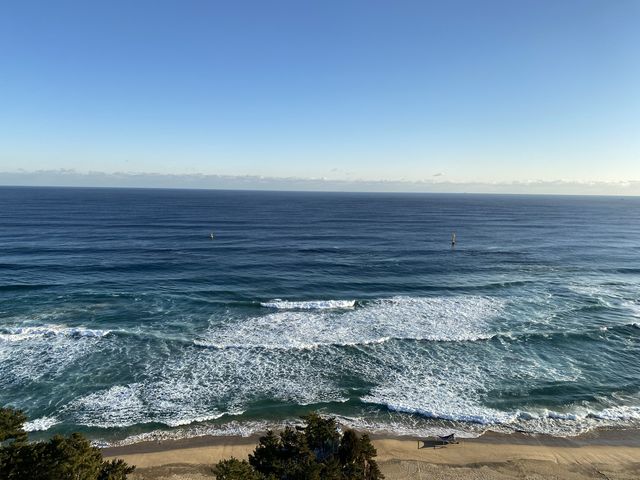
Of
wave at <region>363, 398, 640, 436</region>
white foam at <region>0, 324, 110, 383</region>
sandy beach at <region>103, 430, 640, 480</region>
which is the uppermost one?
white foam at <region>0, 324, 110, 383</region>

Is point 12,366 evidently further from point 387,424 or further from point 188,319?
point 387,424

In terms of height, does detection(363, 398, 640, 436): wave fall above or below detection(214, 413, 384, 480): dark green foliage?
below

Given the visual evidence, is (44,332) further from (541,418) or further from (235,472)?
(541,418)

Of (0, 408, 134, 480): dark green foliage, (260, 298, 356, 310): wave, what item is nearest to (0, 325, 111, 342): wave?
(260, 298, 356, 310): wave

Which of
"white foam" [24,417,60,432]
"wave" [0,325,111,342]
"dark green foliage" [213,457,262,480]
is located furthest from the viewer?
"wave" [0,325,111,342]

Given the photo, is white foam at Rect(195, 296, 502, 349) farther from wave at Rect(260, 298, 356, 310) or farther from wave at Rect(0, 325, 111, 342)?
wave at Rect(0, 325, 111, 342)

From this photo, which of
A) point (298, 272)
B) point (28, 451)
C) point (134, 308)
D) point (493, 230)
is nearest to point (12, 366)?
point (134, 308)

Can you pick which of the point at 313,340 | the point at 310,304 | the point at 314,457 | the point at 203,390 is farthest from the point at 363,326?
the point at 314,457
